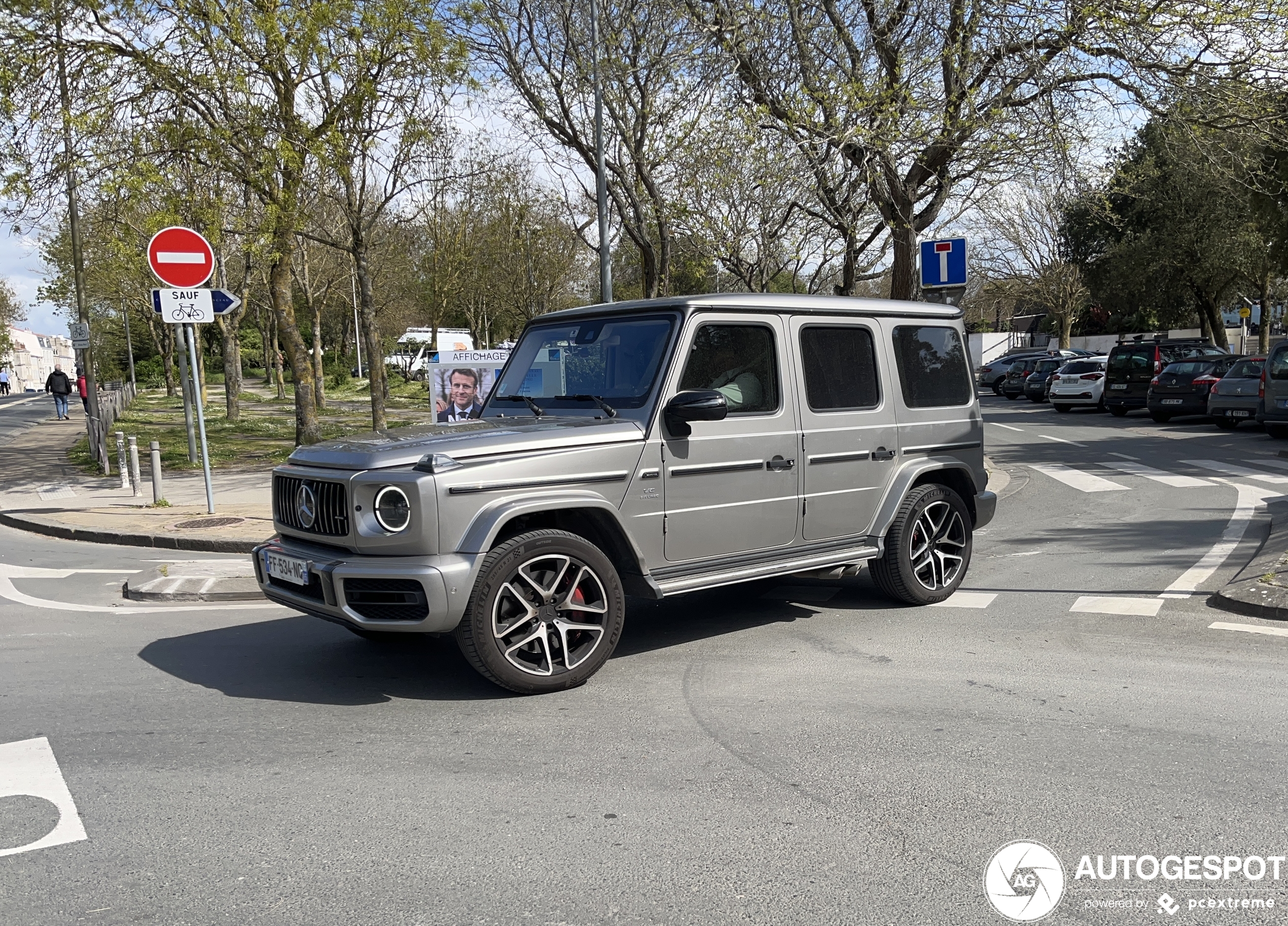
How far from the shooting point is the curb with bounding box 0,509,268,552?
10.2 metres

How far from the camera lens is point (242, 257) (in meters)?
32.5

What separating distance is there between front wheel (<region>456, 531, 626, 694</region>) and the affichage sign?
2.31 metres

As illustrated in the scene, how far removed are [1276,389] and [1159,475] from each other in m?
5.33

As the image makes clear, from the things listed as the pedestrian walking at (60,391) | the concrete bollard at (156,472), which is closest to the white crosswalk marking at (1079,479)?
the concrete bollard at (156,472)

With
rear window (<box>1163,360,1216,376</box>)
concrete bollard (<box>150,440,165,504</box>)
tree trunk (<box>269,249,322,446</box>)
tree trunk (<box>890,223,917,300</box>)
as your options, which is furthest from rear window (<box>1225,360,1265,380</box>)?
concrete bollard (<box>150,440,165,504</box>)

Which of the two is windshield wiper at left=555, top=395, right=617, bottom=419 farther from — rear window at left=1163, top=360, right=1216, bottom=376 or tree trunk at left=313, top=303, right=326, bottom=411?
tree trunk at left=313, top=303, right=326, bottom=411

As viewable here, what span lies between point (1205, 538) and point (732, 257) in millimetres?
17126

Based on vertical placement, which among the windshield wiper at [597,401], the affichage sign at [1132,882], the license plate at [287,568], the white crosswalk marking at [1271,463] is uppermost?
the windshield wiper at [597,401]

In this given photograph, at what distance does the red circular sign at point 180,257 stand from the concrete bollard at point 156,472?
7.32 ft

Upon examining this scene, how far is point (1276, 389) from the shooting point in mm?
17672

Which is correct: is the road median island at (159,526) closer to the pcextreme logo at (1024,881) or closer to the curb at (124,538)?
the curb at (124,538)

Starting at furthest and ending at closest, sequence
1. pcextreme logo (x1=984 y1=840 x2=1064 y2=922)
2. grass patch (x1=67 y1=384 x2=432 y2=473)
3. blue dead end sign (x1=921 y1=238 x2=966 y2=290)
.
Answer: grass patch (x1=67 y1=384 x2=432 y2=473), blue dead end sign (x1=921 y1=238 x2=966 y2=290), pcextreme logo (x1=984 y1=840 x2=1064 y2=922)

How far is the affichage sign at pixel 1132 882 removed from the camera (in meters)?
3.02

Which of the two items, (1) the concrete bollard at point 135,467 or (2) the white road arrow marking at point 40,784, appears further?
(1) the concrete bollard at point 135,467
